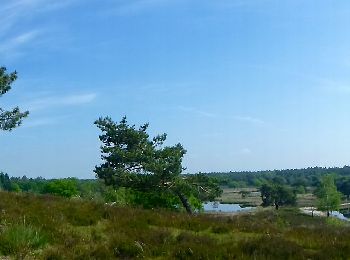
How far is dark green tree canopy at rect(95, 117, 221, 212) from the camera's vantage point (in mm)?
35375

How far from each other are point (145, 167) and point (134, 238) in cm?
2518

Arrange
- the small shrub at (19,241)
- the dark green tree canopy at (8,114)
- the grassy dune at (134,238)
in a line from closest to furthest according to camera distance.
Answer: the small shrub at (19,241) → the grassy dune at (134,238) → the dark green tree canopy at (8,114)

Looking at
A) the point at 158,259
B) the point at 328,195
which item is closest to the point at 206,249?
the point at 158,259

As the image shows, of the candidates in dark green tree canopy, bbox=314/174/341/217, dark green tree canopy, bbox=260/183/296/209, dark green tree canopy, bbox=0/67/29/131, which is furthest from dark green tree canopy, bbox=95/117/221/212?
dark green tree canopy, bbox=260/183/296/209

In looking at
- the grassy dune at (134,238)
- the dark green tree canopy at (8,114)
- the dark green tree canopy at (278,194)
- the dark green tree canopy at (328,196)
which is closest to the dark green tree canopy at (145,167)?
the dark green tree canopy at (8,114)

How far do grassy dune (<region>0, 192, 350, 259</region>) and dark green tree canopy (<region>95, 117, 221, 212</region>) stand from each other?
21.2 metres

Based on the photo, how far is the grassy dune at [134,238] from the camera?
9000 millimetres

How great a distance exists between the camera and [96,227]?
1205 centimetres

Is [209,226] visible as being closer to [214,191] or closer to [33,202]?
[33,202]

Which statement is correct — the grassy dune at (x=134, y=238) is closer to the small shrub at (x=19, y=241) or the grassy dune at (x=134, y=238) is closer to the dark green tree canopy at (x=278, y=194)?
the small shrub at (x=19, y=241)

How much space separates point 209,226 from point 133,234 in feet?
9.26

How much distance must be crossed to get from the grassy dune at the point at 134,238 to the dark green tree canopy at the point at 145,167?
69.6 feet

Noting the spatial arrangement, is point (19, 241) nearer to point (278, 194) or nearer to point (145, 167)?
point (145, 167)

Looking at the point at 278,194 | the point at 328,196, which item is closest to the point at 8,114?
the point at 328,196
